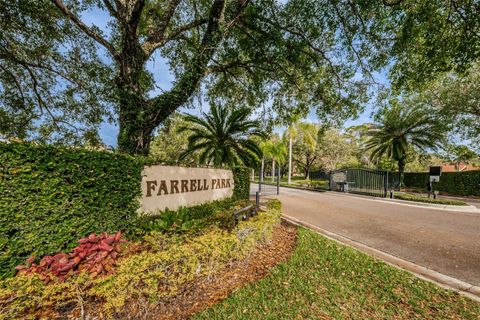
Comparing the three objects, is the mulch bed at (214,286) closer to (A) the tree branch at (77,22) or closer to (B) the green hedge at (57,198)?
(B) the green hedge at (57,198)

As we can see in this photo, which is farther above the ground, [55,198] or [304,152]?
[304,152]

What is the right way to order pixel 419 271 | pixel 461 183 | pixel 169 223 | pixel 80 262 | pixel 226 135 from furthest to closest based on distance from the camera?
pixel 461 183
pixel 226 135
pixel 169 223
pixel 419 271
pixel 80 262

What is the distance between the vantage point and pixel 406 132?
718 inches

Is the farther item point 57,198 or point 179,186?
point 179,186

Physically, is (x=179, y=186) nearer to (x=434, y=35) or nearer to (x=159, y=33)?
(x=159, y=33)

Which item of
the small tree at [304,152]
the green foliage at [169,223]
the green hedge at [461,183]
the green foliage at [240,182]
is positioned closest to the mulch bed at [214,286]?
the green foliage at [169,223]

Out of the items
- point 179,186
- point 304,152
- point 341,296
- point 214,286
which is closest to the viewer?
point 341,296

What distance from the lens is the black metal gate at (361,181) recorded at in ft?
45.3

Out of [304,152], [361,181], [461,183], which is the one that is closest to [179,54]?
[361,181]

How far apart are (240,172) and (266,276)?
19.3 ft

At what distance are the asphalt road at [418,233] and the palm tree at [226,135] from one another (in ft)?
13.2

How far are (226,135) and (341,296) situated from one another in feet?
27.2

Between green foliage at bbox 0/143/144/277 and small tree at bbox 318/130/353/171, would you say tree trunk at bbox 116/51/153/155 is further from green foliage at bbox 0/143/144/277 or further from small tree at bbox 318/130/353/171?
small tree at bbox 318/130/353/171

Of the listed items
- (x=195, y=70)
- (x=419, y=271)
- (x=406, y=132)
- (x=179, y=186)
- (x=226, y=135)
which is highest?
(x=406, y=132)
